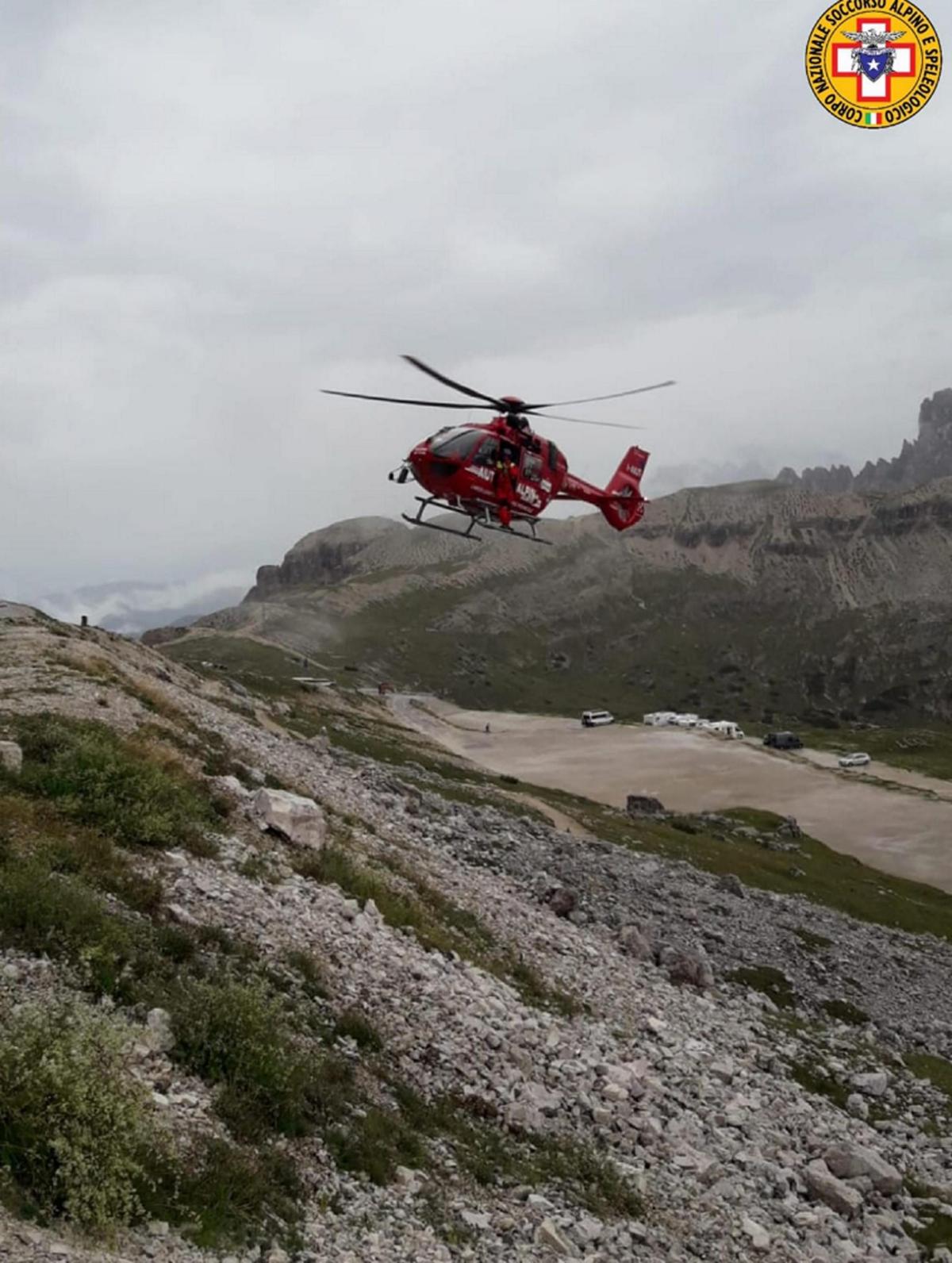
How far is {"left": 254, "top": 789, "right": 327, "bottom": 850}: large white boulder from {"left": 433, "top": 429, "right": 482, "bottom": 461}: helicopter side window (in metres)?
15.7

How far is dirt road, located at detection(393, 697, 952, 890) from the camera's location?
6781 cm

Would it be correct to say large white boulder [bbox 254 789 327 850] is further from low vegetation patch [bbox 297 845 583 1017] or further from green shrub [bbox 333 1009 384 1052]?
green shrub [bbox 333 1009 384 1052]

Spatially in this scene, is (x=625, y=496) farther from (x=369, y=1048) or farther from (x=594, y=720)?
(x=594, y=720)

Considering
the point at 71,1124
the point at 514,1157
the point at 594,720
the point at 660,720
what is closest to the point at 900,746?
the point at 660,720

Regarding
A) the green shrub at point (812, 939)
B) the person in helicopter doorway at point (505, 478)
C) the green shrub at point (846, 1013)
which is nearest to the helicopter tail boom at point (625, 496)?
the person in helicopter doorway at point (505, 478)

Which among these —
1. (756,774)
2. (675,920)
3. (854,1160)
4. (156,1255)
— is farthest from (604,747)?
(156,1255)

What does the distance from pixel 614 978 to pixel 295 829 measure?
27.8 feet

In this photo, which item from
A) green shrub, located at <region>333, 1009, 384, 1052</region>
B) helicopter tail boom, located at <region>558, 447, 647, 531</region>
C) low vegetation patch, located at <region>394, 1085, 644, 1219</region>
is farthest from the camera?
helicopter tail boom, located at <region>558, 447, 647, 531</region>

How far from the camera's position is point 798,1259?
40.7 feet

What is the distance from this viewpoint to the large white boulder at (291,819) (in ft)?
64.1

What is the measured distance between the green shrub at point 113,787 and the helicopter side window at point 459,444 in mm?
16549

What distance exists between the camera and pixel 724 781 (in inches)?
3452

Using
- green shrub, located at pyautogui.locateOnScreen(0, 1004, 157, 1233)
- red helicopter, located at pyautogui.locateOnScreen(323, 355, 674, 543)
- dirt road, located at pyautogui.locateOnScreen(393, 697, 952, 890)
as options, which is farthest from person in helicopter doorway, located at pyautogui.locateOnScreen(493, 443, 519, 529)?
dirt road, located at pyautogui.locateOnScreen(393, 697, 952, 890)

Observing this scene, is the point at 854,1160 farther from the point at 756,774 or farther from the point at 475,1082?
the point at 756,774
